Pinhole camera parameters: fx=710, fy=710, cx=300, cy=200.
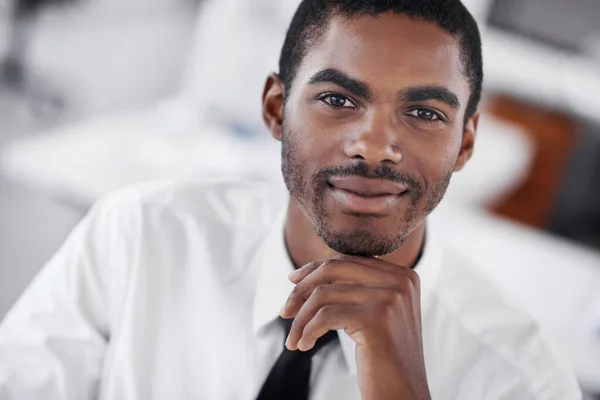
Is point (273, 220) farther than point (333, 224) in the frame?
Yes

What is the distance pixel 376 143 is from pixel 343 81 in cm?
8

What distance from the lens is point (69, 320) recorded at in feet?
3.14

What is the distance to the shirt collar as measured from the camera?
0.92 m

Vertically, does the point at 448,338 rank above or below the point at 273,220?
below

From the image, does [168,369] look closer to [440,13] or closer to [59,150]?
[440,13]

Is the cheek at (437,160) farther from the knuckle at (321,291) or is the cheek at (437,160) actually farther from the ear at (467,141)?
the knuckle at (321,291)

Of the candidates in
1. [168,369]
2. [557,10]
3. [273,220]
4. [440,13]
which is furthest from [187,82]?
[440,13]

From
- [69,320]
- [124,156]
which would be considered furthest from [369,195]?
[124,156]

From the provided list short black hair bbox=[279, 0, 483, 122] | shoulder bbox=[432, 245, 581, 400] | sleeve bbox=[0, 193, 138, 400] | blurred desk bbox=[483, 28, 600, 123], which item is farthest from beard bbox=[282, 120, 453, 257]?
blurred desk bbox=[483, 28, 600, 123]

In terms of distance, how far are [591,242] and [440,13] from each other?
208 cm

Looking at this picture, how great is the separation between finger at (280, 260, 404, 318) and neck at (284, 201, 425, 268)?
→ 0.45 ft

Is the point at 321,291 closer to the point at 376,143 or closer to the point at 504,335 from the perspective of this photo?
the point at 376,143

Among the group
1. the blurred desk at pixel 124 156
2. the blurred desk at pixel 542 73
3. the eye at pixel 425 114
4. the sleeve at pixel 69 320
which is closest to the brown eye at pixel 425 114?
the eye at pixel 425 114

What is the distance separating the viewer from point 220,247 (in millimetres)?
1013
